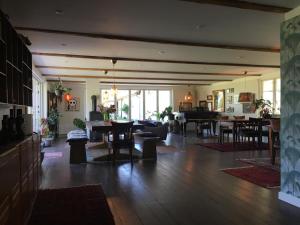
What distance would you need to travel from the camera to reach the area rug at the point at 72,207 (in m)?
3.08

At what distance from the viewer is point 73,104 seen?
43.7 ft

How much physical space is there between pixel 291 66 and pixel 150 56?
408 cm

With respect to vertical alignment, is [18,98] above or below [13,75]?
below

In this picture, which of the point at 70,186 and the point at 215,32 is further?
the point at 215,32

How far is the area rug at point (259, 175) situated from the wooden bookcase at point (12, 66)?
3756mm

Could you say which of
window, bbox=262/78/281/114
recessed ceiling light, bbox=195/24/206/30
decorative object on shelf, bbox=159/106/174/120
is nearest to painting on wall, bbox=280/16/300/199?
recessed ceiling light, bbox=195/24/206/30

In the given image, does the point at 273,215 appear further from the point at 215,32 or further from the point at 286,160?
the point at 215,32

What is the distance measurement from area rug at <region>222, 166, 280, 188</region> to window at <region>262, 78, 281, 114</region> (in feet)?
17.5

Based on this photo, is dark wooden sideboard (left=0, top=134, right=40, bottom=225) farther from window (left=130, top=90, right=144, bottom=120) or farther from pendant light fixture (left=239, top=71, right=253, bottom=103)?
window (left=130, top=90, right=144, bottom=120)

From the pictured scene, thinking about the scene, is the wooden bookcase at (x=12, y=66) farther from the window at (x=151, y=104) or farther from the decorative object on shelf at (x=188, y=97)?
the window at (x=151, y=104)

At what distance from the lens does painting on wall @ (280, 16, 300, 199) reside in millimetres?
3506

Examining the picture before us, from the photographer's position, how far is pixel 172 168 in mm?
5711

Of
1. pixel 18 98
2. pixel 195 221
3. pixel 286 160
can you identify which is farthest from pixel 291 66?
pixel 18 98

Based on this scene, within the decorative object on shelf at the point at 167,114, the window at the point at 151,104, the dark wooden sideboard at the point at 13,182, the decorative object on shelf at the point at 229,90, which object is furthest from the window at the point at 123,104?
the dark wooden sideboard at the point at 13,182
